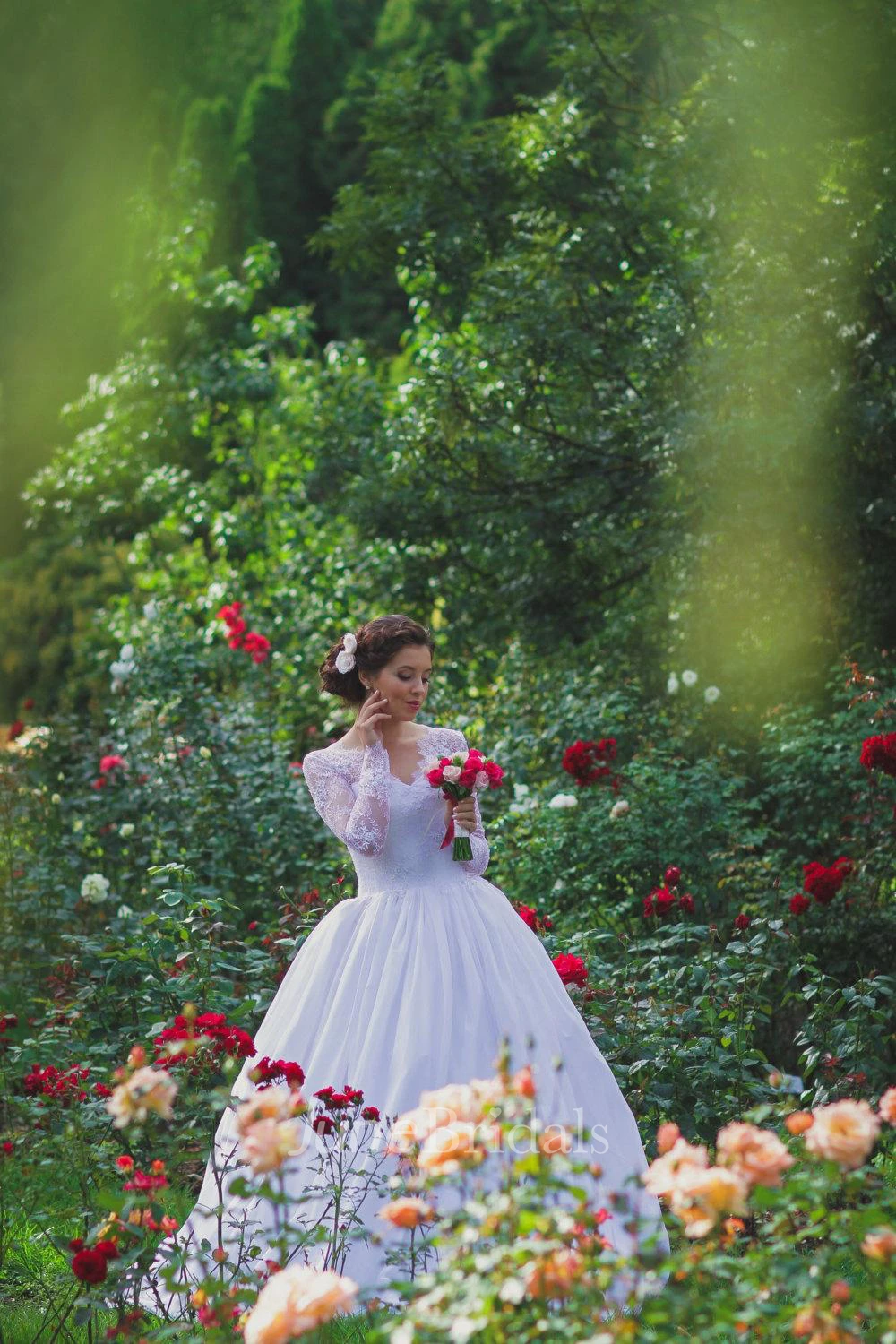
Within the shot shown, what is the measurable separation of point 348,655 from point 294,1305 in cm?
244

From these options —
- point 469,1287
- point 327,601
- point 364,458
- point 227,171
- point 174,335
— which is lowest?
point 469,1287

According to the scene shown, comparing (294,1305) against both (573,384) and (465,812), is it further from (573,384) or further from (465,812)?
(573,384)

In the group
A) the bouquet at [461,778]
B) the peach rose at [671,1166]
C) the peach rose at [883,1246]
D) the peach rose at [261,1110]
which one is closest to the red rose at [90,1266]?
the peach rose at [261,1110]

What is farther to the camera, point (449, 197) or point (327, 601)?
point (327, 601)

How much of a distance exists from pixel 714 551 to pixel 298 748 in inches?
105

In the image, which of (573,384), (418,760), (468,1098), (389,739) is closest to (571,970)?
(418,760)

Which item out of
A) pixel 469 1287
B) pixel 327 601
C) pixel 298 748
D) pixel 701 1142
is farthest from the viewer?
pixel 327 601

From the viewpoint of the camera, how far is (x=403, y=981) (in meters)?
3.48

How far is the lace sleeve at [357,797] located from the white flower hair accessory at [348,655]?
0.24m

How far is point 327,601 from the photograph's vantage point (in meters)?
8.93

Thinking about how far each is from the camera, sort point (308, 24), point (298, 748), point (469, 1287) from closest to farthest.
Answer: point (469, 1287) < point (298, 748) < point (308, 24)

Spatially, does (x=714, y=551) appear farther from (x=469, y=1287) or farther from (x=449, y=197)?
(x=469, y=1287)

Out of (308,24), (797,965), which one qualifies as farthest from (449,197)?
(308,24)

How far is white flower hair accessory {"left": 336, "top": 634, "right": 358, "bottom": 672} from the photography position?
3837 mm
